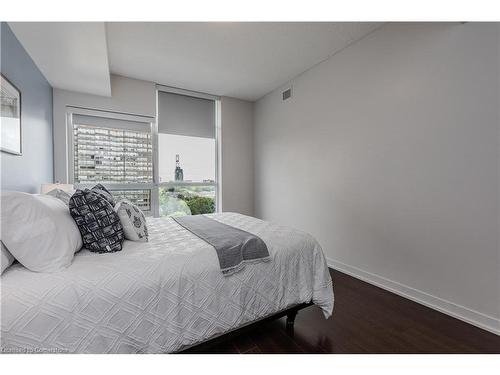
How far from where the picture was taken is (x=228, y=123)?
4.33 m

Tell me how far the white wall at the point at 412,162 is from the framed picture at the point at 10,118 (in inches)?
122

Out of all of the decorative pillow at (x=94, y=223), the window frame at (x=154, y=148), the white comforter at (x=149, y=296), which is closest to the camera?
the white comforter at (x=149, y=296)

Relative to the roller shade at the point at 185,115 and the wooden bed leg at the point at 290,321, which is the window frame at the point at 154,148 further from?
the wooden bed leg at the point at 290,321

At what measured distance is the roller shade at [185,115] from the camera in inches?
154

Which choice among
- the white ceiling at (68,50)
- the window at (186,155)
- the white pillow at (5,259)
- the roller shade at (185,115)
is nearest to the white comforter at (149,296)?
the white pillow at (5,259)

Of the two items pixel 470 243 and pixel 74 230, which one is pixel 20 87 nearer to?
pixel 74 230

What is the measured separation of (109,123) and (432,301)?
448 centimetres

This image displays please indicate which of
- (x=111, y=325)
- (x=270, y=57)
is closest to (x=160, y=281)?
(x=111, y=325)

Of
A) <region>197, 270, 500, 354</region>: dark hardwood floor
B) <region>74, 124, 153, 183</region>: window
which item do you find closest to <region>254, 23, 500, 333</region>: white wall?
<region>197, 270, 500, 354</region>: dark hardwood floor

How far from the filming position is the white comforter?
0.93 m

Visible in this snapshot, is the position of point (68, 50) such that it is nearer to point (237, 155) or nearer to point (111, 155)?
point (111, 155)

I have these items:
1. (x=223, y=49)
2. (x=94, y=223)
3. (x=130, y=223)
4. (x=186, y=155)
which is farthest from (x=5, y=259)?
(x=186, y=155)

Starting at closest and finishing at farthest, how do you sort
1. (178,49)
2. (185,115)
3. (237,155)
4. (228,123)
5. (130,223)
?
(130,223), (178,49), (185,115), (228,123), (237,155)

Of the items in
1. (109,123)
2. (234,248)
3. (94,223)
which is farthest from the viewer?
(109,123)
